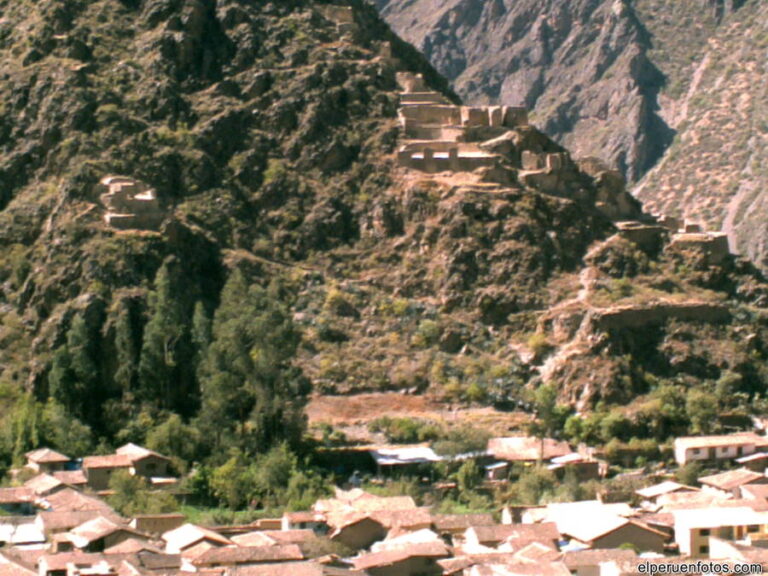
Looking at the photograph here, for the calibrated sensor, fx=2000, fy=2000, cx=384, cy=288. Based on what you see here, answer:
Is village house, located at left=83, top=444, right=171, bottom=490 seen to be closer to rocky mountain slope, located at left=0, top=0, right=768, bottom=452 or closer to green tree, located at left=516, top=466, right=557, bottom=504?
rocky mountain slope, located at left=0, top=0, right=768, bottom=452

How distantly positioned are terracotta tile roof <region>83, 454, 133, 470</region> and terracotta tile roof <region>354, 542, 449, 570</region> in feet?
59.1

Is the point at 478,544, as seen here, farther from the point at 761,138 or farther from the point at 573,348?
the point at 761,138

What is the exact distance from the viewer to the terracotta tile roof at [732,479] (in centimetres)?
8156

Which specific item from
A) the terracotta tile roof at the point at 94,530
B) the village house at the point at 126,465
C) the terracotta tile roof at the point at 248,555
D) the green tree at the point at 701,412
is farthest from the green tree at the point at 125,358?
the green tree at the point at 701,412

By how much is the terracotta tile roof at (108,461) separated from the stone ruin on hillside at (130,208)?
→ 52.4 ft

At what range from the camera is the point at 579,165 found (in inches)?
4225

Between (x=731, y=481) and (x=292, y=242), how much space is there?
99.3ft

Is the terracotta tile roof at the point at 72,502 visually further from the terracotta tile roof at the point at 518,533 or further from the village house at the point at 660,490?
the village house at the point at 660,490

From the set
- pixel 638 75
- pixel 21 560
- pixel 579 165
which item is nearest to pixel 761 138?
pixel 638 75

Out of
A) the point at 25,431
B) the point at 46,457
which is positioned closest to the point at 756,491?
the point at 46,457

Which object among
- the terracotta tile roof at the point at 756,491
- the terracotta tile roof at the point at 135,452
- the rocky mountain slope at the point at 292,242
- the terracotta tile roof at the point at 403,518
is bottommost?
the terracotta tile roof at the point at 403,518

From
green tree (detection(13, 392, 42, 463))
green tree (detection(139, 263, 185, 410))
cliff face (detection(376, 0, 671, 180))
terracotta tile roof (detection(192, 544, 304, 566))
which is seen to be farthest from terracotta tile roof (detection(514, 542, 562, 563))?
cliff face (detection(376, 0, 671, 180))

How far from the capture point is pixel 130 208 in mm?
97875

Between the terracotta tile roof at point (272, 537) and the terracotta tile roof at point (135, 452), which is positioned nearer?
the terracotta tile roof at point (272, 537)
